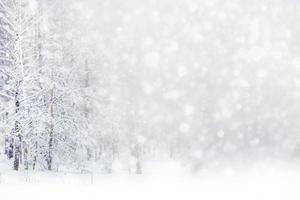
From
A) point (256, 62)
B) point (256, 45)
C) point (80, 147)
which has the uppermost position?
point (256, 45)

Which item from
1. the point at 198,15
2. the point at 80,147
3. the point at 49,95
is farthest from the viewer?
the point at 198,15

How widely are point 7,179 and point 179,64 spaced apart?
165 ft

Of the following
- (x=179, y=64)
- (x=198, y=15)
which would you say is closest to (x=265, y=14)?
(x=179, y=64)

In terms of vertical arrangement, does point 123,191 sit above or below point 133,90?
below

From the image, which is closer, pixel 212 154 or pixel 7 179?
pixel 7 179

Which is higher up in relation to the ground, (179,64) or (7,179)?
(179,64)

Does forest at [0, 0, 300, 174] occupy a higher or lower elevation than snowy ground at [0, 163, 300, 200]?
higher

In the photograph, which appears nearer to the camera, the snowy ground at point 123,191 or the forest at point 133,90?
the snowy ground at point 123,191

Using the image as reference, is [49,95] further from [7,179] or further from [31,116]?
[7,179]

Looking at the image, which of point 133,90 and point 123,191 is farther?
point 133,90

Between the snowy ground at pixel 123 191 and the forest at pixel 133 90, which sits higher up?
the forest at pixel 133 90

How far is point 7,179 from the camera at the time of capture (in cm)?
1664

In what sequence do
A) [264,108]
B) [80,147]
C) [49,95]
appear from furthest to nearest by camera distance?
[264,108]
[80,147]
[49,95]

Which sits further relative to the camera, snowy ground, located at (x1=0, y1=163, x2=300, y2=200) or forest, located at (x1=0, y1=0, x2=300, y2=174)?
forest, located at (x1=0, y1=0, x2=300, y2=174)
